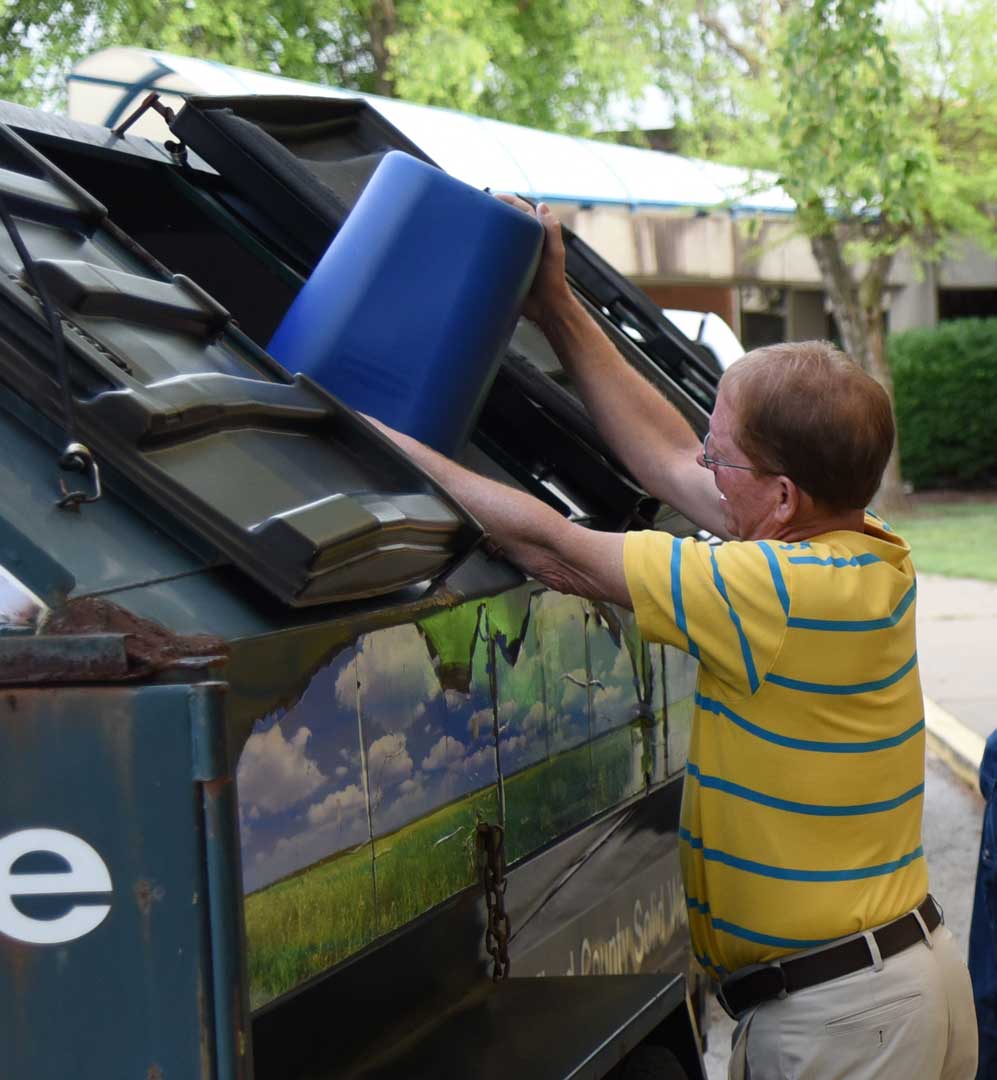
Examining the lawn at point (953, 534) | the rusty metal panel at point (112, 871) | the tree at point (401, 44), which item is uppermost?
the tree at point (401, 44)

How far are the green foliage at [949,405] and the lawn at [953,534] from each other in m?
1.14

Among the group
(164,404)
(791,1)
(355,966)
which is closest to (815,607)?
(355,966)

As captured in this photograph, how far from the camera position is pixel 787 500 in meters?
2.31

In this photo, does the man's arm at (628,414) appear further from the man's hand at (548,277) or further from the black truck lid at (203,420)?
the black truck lid at (203,420)

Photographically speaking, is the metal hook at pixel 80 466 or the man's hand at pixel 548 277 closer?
the metal hook at pixel 80 466

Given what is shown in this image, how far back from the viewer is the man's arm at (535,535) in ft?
7.39

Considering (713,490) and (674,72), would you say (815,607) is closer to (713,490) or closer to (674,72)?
(713,490)

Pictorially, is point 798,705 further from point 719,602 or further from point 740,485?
point 740,485

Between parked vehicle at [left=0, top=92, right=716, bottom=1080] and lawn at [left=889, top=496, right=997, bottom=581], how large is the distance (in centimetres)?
1298

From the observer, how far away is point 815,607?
7.17 ft

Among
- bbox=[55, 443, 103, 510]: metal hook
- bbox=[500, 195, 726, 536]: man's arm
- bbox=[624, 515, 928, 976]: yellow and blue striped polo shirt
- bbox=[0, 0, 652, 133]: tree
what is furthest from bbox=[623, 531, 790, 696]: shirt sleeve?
bbox=[0, 0, 652, 133]: tree

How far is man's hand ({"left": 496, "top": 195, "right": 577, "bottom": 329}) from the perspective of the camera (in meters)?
2.66

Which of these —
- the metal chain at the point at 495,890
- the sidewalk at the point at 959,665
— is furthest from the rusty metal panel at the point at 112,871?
the sidewalk at the point at 959,665

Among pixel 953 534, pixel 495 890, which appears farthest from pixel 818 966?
pixel 953 534
